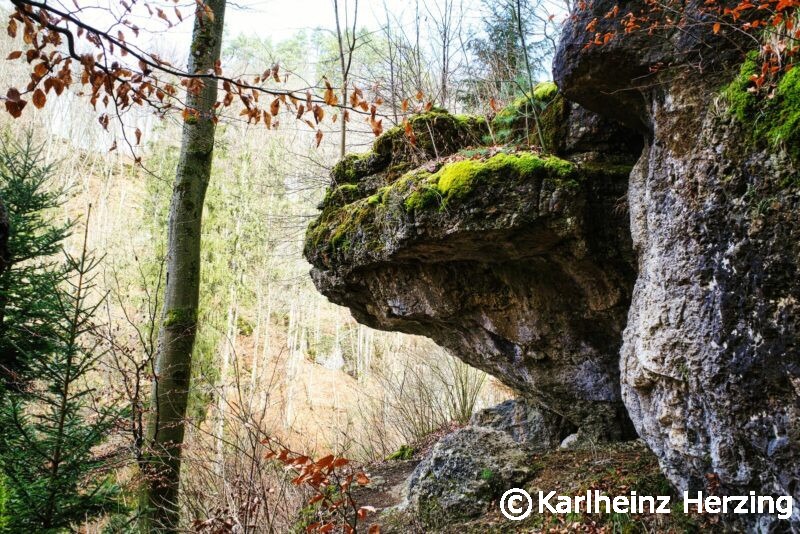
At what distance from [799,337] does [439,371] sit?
7.11 m

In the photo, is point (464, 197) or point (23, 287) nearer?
point (464, 197)

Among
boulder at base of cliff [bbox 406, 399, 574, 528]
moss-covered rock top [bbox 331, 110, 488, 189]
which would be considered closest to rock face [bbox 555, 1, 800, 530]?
boulder at base of cliff [bbox 406, 399, 574, 528]

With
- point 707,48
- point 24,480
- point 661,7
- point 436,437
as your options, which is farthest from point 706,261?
point 436,437

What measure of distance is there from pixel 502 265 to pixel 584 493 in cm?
194

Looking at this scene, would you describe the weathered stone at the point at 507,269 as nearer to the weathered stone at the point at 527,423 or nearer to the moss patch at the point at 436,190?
the moss patch at the point at 436,190

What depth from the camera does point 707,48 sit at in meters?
2.74

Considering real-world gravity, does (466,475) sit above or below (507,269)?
below

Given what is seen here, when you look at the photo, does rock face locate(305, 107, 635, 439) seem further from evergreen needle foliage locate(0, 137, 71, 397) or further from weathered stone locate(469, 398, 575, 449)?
evergreen needle foliage locate(0, 137, 71, 397)

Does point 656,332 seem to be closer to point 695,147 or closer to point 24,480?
point 695,147

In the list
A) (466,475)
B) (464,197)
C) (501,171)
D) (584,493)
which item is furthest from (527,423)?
(501,171)

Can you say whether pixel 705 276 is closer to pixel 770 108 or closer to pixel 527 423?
pixel 770 108

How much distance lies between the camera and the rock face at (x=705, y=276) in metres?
2.25

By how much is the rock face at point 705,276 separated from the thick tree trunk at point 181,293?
328 centimetres

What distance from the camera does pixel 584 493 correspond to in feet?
11.7
